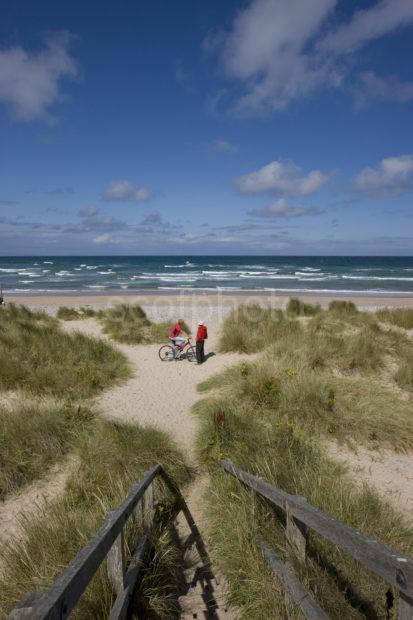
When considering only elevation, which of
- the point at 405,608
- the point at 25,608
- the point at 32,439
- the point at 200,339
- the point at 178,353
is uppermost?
the point at 25,608

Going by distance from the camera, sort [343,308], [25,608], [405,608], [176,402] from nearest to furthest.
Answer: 1. [25,608]
2. [405,608]
3. [176,402]
4. [343,308]

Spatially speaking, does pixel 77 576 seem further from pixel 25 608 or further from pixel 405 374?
pixel 405 374

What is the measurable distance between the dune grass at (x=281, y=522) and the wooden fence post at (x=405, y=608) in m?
1.18

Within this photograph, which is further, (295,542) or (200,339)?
(200,339)

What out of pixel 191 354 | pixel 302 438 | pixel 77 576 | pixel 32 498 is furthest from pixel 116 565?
pixel 191 354

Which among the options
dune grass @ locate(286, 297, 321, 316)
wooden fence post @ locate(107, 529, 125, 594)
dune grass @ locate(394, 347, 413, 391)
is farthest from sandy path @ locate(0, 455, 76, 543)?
dune grass @ locate(286, 297, 321, 316)

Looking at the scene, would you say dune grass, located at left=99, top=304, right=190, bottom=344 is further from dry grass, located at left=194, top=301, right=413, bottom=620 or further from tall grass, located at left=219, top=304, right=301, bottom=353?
dry grass, located at left=194, top=301, right=413, bottom=620

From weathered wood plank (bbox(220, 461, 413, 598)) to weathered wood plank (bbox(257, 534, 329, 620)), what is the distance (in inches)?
18.9

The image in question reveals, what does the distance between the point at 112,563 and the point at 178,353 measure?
30.1ft

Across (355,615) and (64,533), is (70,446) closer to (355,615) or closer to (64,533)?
(64,533)

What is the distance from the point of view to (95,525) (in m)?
3.55

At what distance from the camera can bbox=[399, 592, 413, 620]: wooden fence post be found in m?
1.65

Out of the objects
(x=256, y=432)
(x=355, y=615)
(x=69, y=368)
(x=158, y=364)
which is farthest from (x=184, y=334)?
(x=355, y=615)

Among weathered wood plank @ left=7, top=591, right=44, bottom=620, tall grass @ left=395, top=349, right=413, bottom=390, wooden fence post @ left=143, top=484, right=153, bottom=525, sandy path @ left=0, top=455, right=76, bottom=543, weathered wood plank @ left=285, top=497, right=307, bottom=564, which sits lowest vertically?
sandy path @ left=0, top=455, right=76, bottom=543
